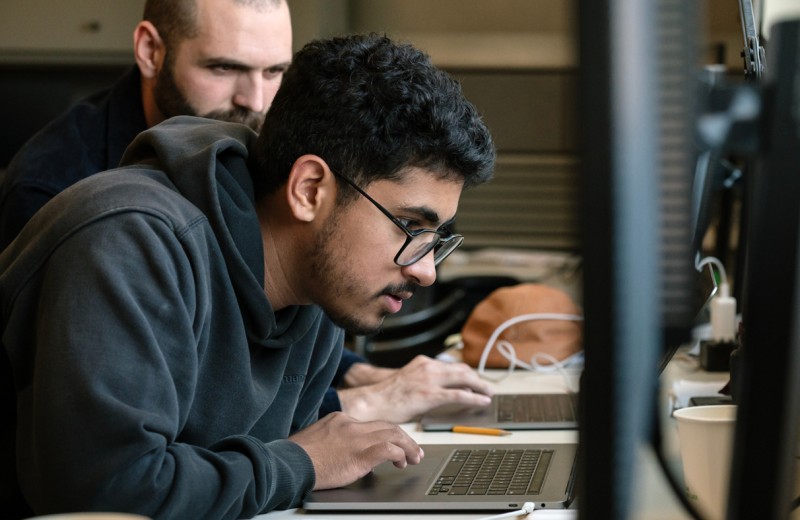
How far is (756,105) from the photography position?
45 centimetres

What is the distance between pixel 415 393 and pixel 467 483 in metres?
0.48

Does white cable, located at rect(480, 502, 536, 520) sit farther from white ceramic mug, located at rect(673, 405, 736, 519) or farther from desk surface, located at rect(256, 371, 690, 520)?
white ceramic mug, located at rect(673, 405, 736, 519)

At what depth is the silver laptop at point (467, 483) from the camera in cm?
112

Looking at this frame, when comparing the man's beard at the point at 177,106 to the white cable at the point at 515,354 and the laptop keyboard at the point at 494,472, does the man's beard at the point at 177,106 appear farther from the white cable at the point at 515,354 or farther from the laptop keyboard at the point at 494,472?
the laptop keyboard at the point at 494,472

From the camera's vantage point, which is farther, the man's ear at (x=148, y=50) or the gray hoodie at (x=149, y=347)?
the man's ear at (x=148, y=50)

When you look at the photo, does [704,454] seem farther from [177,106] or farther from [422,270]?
[177,106]

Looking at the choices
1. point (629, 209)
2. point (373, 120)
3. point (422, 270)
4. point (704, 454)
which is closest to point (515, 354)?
point (422, 270)

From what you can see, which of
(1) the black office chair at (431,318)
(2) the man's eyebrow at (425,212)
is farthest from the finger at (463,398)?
(1) the black office chair at (431,318)

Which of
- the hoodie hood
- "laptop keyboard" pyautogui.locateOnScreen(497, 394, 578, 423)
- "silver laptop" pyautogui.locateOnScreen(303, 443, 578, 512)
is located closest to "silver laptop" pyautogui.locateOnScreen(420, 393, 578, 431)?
"laptop keyboard" pyautogui.locateOnScreen(497, 394, 578, 423)

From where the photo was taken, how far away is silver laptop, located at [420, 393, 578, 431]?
1576 millimetres

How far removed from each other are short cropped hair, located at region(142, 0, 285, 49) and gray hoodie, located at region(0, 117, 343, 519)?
833 millimetres

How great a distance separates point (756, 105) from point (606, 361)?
13 cm

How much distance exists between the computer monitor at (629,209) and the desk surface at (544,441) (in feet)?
0.05

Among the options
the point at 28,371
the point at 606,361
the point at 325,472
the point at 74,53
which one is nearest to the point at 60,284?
the point at 28,371
